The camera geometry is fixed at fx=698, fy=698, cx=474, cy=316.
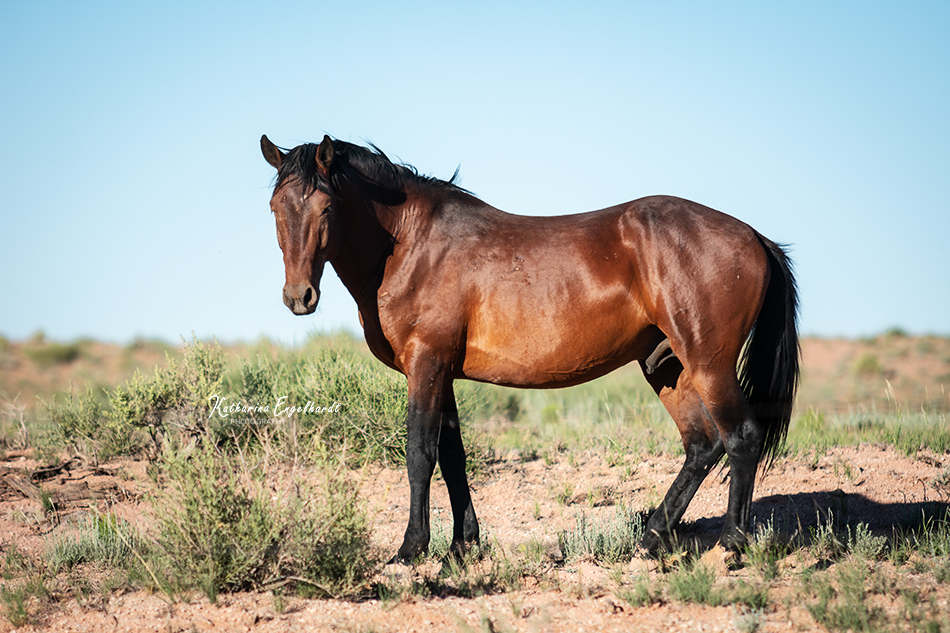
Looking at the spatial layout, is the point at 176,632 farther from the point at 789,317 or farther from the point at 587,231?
the point at 789,317

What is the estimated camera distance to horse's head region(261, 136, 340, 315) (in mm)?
4281

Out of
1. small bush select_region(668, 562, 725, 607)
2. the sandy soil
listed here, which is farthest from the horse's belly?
small bush select_region(668, 562, 725, 607)

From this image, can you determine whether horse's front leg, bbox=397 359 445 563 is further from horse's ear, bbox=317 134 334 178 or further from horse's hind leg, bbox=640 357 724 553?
horse's hind leg, bbox=640 357 724 553

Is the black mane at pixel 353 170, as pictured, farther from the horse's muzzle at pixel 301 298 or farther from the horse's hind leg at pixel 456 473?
the horse's hind leg at pixel 456 473

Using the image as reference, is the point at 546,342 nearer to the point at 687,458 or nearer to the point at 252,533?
the point at 687,458

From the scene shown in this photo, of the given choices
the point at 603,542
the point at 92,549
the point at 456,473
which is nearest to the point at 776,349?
the point at 603,542

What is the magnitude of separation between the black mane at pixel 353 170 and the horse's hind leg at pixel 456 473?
5.10 feet

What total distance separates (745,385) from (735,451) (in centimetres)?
67

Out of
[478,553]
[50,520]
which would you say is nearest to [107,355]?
[50,520]

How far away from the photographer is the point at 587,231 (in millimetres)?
4848

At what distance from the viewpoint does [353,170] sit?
16.0 feet

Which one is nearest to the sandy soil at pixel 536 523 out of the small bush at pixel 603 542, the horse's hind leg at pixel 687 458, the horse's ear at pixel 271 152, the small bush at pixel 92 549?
the small bush at pixel 603 542

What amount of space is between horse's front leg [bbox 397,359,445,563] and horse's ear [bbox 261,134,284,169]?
166cm

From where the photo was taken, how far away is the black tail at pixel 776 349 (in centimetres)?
494
